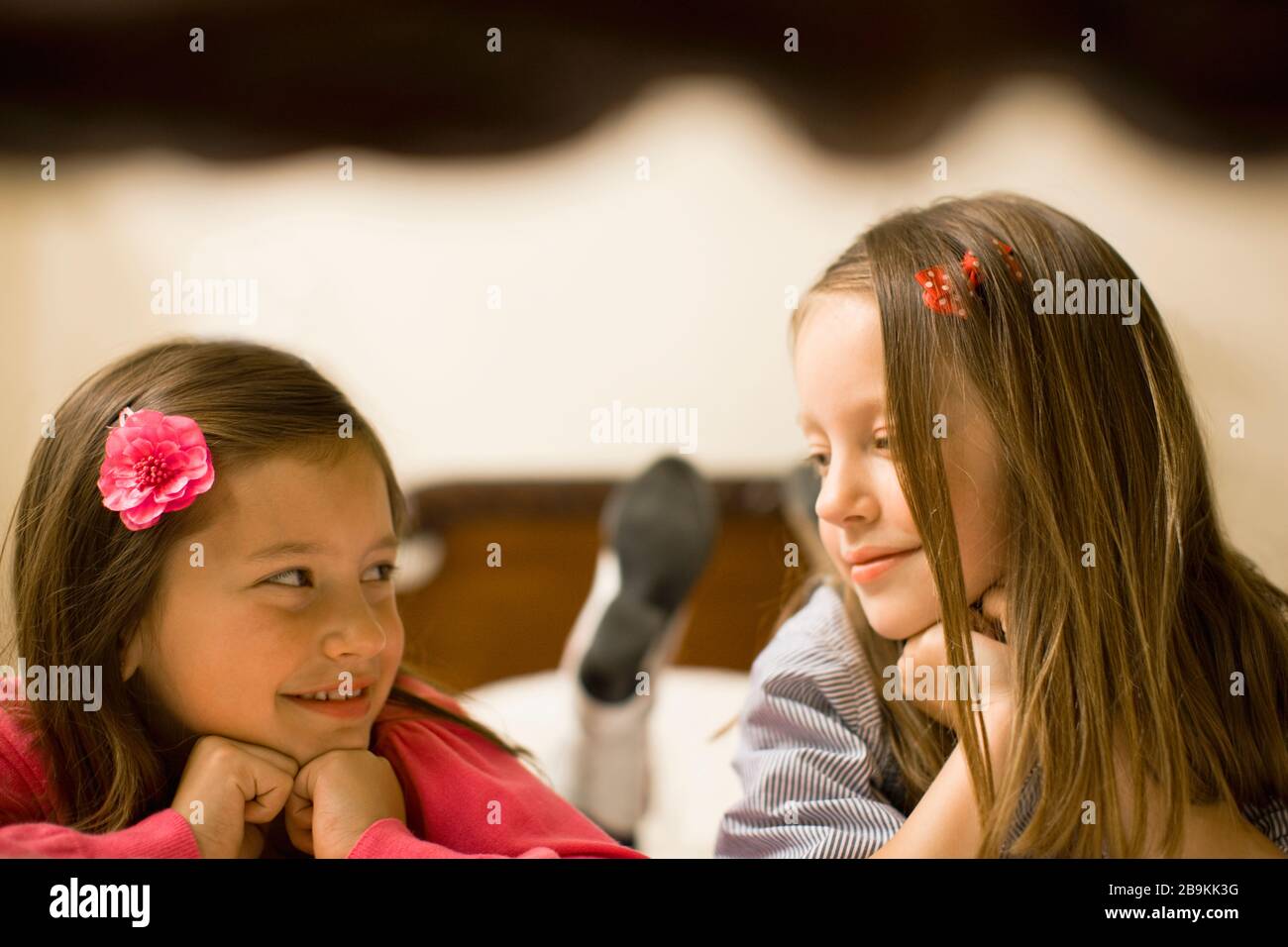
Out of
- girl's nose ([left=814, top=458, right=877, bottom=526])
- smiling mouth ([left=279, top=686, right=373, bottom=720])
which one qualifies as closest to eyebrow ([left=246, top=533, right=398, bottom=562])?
smiling mouth ([left=279, top=686, right=373, bottom=720])

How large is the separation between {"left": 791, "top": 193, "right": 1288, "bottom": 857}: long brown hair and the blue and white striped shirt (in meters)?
0.06

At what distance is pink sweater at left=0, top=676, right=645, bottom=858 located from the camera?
0.80 meters

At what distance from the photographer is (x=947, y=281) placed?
2.68 feet

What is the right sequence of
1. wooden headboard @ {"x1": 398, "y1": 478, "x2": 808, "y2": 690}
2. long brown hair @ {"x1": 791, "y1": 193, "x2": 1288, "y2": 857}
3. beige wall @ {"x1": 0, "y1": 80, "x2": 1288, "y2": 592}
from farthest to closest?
wooden headboard @ {"x1": 398, "y1": 478, "x2": 808, "y2": 690} < beige wall @ {"x1": 0, "y1": 80, "x2": 1288, "y2": 592} < long brown hair @ {"x1": 791, "y1": 193, "x2": 1288, "y2": 857}

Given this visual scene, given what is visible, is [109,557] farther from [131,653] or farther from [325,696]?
[325,696]

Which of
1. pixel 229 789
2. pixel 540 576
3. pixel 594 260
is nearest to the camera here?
pixel 229 789

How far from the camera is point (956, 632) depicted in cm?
80

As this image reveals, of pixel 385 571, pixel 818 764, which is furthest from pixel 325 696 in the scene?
pixel 818 764

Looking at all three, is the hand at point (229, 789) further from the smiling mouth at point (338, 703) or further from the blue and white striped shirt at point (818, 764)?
the blue and white striped shirt at point (818, 764)

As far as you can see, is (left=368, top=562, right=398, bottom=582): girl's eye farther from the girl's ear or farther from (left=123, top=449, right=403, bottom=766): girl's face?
the girl's ear

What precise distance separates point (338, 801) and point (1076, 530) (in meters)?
0.55
